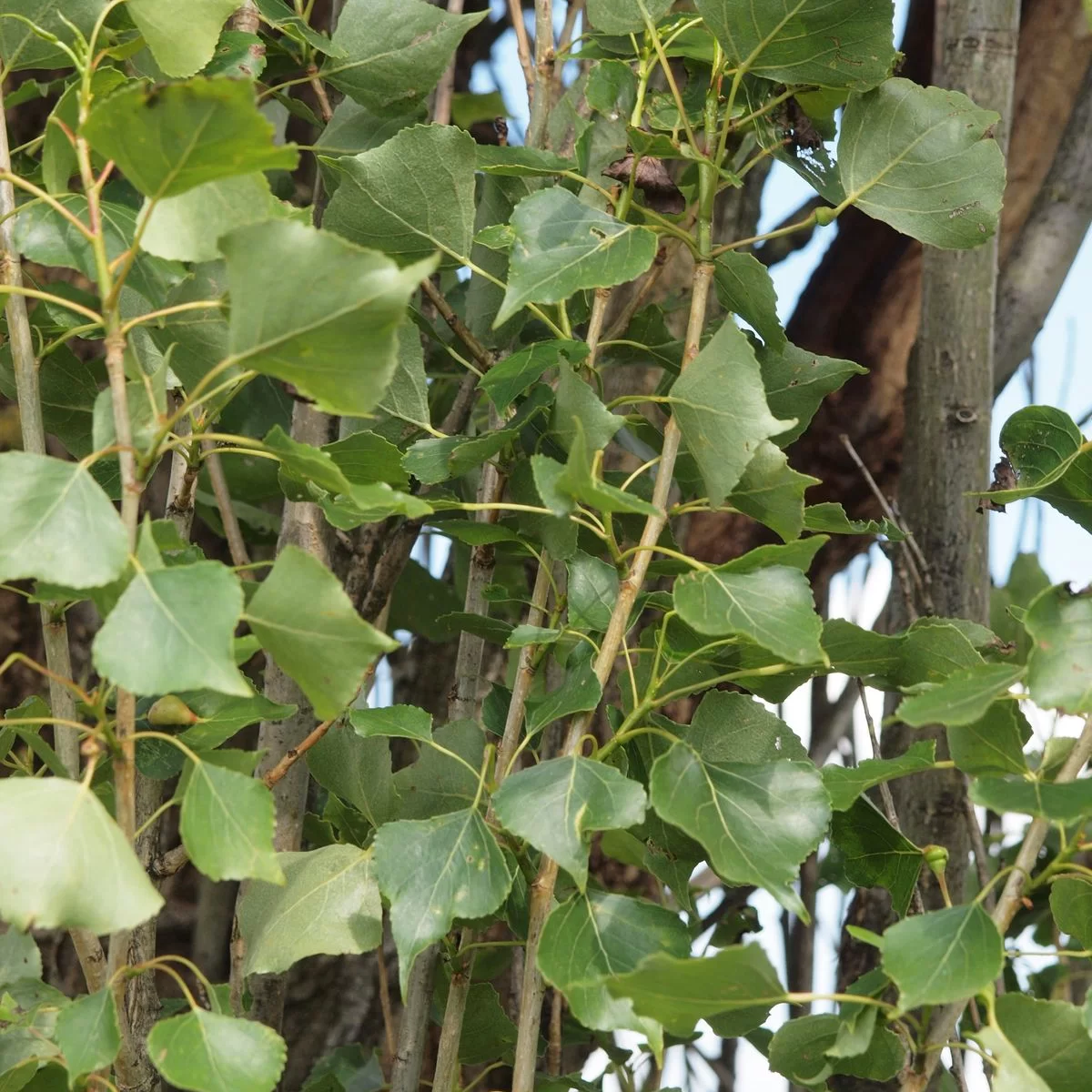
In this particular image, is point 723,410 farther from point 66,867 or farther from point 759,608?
point 66,867

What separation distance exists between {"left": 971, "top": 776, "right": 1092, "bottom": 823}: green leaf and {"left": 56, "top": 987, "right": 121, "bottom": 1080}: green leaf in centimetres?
31

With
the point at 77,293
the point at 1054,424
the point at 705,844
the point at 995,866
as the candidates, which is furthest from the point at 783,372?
the point at 995,866

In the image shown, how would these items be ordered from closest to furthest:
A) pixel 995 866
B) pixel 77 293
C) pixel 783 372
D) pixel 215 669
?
pixel 215 669
pixel 783 372
pixel 77 293
pixel 995 866

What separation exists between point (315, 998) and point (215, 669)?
0.85m

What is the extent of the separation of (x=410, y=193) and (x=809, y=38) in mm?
197

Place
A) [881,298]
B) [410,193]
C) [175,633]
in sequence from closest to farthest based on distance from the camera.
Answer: [175,633] < [410,193] < [881,298]

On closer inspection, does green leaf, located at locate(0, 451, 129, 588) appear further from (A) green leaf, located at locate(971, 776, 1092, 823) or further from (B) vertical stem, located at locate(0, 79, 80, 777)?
(A) green leaf, located at locate(971, 776, 1092, 823)

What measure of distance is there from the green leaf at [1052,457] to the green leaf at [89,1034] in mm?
417

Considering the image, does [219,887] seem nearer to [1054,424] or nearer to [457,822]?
[457,822]

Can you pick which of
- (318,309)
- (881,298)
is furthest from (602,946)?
(881,298)

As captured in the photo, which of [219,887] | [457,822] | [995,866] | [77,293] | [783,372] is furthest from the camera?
[995,866]

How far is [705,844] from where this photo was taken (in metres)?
0.46

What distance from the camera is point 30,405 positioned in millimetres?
543

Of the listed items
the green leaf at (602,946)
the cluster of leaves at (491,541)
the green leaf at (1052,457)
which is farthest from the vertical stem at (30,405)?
the green leaf at (1052,457)
